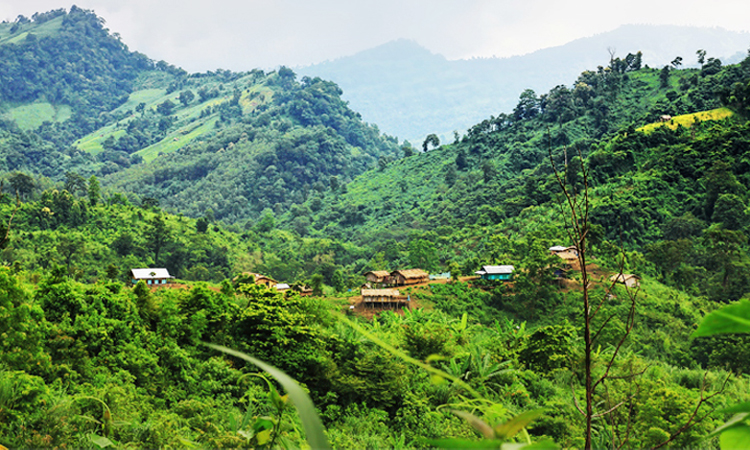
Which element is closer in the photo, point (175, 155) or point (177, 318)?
point (177, 318)

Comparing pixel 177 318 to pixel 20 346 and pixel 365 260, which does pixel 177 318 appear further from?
pixel 365 260

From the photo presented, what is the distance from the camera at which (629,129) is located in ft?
103

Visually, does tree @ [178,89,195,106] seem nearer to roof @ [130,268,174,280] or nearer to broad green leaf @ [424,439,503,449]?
roof @ [130,268,174,280]

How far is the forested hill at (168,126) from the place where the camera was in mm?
61281

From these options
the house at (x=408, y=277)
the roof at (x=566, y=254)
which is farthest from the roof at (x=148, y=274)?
the roof at (x=566, y=254)

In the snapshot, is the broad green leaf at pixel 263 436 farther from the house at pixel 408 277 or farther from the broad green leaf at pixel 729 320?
the house at pixel 408 277

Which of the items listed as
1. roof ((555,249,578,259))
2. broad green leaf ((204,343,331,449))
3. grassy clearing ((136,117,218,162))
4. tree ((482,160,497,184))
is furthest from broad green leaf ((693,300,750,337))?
grassy clearing ((136,117,218,162))

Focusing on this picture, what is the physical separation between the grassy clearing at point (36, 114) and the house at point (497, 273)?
85199mm

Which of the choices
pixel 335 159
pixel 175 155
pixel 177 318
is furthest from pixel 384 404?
pixel 175 155

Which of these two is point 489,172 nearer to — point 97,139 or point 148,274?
point 148,274

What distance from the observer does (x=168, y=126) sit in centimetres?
8344

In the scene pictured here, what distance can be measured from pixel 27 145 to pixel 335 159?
3908 cm

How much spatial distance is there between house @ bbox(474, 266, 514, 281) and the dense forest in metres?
0.28

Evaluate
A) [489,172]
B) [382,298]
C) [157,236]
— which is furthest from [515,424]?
[489,172]
